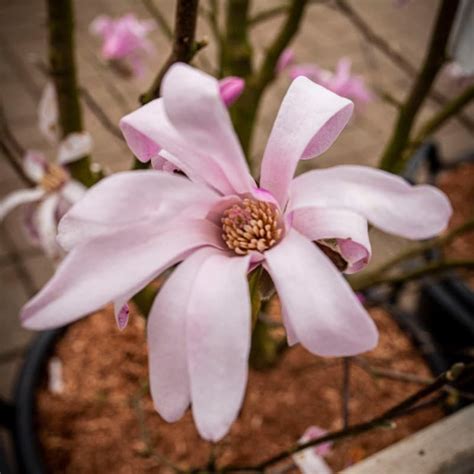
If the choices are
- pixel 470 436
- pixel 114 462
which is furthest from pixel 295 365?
pixel 470 436

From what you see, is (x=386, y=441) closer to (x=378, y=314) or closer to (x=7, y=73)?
(x=378, y=314)

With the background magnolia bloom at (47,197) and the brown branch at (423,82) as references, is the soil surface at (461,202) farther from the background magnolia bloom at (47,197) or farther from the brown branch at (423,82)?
the background magnolia bloom at (47,197)

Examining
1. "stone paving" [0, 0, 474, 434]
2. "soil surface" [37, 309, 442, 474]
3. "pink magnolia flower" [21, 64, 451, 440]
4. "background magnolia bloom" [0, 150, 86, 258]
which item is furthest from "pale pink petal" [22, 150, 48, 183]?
"stone paving" [0, 0, 474, 434]

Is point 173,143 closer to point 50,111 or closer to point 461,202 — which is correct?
point 50,111

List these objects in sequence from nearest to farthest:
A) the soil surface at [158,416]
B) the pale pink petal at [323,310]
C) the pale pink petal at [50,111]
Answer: the pale pink petal at [323,310] < the pale pink petal at [50,111] < the soil surface at [158,416]

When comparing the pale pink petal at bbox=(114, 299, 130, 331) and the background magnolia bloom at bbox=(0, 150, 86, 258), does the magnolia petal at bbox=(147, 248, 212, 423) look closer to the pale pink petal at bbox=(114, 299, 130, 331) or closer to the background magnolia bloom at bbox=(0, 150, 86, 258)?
the pale pink petal at bbox=(114, 299, 130, 331)

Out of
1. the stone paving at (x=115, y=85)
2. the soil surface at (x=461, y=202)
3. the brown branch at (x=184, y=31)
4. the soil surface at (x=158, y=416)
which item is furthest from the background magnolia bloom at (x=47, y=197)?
the soil surface at (x=461, y=202)
